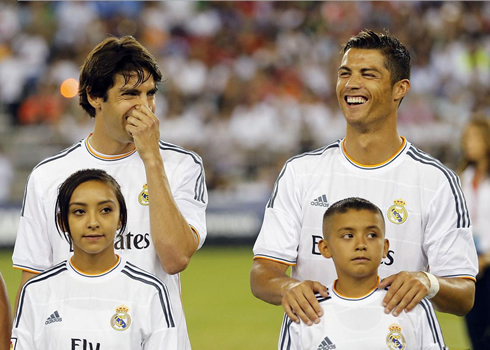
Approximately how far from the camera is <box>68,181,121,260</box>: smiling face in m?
3.59

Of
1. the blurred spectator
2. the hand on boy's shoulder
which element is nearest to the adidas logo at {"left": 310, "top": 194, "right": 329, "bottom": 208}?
the hand on boy's shoulder

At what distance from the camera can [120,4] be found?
18016mm

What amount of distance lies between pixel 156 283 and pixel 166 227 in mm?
282

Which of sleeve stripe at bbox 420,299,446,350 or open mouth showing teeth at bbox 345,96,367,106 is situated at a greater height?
open mouth showing teeth at bbox 345,96,367,106

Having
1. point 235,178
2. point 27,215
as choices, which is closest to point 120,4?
point 235,178

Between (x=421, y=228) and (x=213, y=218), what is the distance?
10918 mm

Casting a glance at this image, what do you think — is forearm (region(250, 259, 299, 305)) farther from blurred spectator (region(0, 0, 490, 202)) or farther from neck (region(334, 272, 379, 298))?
blurred spectator (region(0, 0, 490, 202))

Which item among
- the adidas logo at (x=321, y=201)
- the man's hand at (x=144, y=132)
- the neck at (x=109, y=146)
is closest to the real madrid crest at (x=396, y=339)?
the adidas logo at (x=321, y=201)

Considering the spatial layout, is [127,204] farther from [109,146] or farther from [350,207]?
[350,207]

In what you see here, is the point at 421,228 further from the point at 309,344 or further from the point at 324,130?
the point at 324,130

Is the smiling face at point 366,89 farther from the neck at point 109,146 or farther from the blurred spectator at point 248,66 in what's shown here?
the blurred spectator at point 248,66

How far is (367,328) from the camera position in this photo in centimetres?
354

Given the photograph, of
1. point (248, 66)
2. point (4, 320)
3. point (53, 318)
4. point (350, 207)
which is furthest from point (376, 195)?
point (248, 66)

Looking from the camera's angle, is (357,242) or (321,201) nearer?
(357,242)
